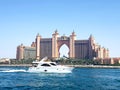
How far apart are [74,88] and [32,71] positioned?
1499 inches

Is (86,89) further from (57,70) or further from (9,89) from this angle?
(57,70)

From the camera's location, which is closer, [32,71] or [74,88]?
[74,88]

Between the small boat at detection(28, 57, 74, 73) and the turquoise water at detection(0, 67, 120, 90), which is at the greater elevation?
the small boat at detection(28, 57, 74, 73)

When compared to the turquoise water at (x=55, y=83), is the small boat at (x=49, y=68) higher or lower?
higher

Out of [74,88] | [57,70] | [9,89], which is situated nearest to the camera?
[9,89]

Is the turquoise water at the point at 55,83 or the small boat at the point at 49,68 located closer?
the turquoise water at the point at 55,83

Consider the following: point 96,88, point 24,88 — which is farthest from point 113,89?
point 24,88

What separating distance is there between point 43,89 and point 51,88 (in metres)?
1.50

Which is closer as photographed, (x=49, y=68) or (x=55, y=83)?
(x=55, y=83)

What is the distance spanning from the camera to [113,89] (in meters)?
44.0

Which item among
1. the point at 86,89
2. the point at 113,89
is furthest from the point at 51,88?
the point at 113,89

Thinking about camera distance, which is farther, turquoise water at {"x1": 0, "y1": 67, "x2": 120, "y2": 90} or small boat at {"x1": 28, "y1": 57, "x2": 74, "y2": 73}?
small boat at {"x1": 28, "y1": 57, "x2": 74, "y2": 73}

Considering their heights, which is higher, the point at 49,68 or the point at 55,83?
the point at 49,68

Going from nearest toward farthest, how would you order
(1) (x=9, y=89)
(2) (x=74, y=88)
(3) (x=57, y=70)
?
(1) (x=9, y=89), (2) (x=74, y=88), (3) (x=57, y=70)
